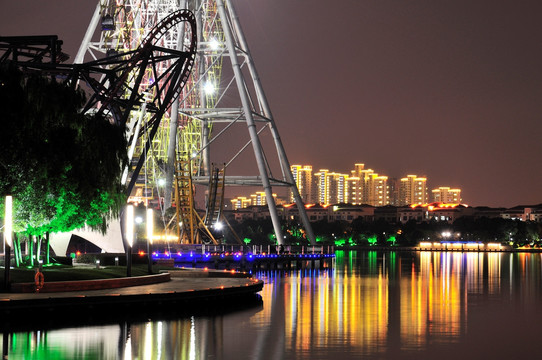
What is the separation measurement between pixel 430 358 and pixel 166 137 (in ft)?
260

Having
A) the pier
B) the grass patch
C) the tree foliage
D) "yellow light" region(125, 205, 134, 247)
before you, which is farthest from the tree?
the pier

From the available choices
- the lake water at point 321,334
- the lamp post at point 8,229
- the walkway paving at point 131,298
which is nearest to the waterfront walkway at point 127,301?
the walkway paving at point 131,298

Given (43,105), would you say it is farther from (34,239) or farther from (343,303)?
(343,303)

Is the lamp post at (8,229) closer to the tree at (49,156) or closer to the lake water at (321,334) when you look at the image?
the tree at (49,156)

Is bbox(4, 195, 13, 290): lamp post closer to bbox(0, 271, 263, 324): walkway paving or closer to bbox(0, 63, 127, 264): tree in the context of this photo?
bbox(0, 271, 263, 324): walkway paving

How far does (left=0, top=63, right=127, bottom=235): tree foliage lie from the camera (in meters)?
34.8

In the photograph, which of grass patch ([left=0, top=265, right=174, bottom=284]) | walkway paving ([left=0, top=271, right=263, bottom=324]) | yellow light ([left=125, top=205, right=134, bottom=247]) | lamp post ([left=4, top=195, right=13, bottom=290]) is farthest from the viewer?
yellow light ([left=125, top=205, right=134, bottom=247])

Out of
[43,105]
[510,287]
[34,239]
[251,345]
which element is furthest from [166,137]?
[251,345]

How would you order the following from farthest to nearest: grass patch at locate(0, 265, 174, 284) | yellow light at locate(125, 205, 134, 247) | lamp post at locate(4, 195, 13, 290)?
yellow light at locate(125, 205, 134, 247), grass patch at locate(0, 265, 174, 284), lamp post at locate(4, 195, 13, 290)

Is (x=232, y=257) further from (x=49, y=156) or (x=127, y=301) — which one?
(x=127, y=301)

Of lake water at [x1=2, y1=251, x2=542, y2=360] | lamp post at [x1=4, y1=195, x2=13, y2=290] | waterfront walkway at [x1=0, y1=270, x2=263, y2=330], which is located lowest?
lake water at [x1=2, y1=251, x2=542, y2=360]

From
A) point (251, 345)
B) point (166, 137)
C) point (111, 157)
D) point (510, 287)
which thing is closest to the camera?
point (251, 345)

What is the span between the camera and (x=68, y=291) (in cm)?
3397

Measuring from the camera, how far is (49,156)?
35.6 meters
